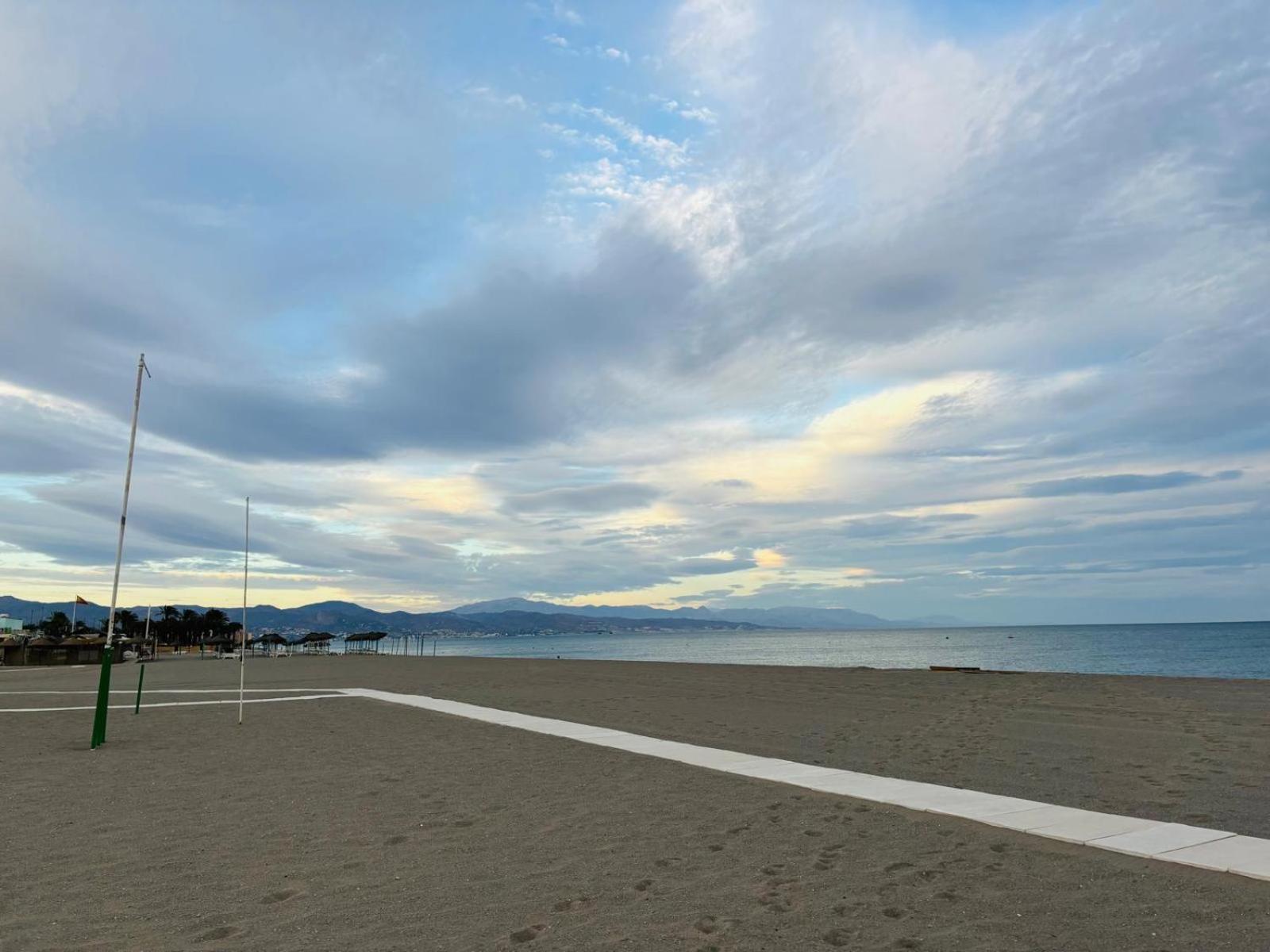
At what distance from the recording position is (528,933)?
4.76 metres

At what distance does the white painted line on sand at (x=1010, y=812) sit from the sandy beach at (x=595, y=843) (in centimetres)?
29

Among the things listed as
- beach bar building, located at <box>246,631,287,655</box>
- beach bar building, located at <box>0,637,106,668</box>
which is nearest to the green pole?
beach bar building, located at <box>0,637,106,668</box>

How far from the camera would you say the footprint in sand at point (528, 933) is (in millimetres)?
4668

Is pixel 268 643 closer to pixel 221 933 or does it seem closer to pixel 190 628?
pixel 190 628

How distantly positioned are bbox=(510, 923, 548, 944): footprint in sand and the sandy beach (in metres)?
0.02

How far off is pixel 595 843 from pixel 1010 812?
3782mm

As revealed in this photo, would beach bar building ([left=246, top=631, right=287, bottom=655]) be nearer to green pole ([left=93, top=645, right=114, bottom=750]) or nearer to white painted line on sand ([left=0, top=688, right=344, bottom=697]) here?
white painted line on sand ([left=0, top=688, right=344, bottom=697])

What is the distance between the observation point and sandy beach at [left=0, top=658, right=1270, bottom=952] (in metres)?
4.80

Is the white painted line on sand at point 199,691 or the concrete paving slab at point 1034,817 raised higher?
the white painted line on sand at point 199,691

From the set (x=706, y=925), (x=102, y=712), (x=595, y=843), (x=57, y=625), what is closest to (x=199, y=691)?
(x=102, y=712)

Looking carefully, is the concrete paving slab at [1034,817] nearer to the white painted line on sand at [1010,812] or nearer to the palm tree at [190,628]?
the white painted line on sand at [1010,812]

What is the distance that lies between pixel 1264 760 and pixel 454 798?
9.68 metres

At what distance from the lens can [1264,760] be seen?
10008 mm

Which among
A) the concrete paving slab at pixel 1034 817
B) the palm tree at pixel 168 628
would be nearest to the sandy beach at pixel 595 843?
the concrete paving slab at pixel 1034 817
